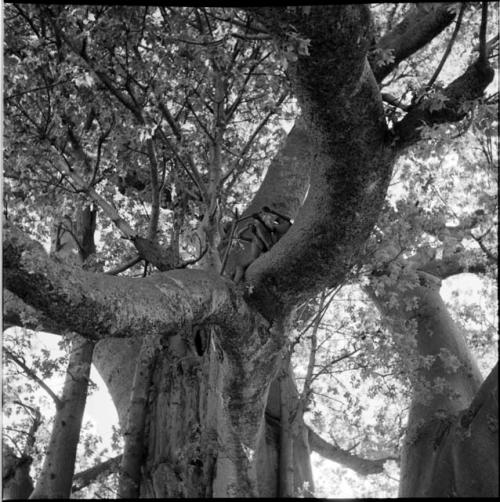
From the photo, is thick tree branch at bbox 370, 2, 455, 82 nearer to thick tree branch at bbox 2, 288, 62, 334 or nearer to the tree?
the tree

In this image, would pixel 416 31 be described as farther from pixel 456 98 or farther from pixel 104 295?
pixel 104 295

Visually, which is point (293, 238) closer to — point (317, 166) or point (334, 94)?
point (317, 166)

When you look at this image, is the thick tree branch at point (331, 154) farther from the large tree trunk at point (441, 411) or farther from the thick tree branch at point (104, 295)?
the large tree trunk at point (441, 411)

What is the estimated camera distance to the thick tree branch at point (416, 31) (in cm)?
322

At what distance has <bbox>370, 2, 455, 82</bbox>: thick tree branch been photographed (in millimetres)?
3225

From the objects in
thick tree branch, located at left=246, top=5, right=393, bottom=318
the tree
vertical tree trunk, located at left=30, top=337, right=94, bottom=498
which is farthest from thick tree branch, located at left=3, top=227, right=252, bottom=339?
vertical tree trunk, located at left=30, top=337, right=94, bottom=498

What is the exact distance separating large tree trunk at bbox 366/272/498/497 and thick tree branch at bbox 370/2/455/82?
4.28 ft

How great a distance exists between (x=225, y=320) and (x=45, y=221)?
1.84 m

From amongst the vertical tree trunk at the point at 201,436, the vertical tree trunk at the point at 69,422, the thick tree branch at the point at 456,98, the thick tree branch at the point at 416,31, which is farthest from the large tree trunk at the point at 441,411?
the vertical tree trunk at the point at 69,422

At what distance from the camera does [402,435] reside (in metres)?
3.12

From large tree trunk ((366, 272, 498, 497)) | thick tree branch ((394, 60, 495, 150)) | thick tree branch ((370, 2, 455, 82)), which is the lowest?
large tree trunk ((366, 272, 498, 497))

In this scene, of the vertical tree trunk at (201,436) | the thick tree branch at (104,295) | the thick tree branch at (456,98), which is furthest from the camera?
the vertical tree trunk at (201,436)

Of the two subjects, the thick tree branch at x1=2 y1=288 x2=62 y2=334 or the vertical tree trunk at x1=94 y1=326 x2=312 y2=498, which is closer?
the thick tree branch at x1=2 y1=288 x2=62 y2=334

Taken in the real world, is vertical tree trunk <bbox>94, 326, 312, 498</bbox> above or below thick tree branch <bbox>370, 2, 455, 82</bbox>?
below
